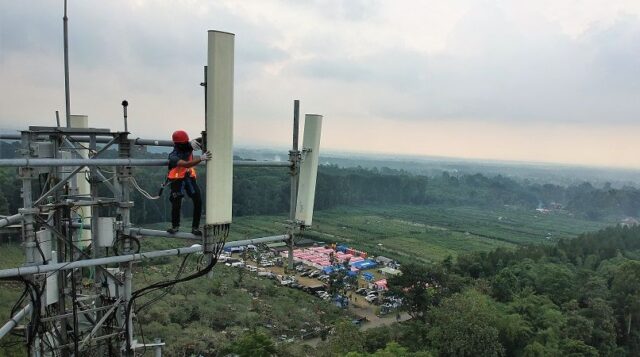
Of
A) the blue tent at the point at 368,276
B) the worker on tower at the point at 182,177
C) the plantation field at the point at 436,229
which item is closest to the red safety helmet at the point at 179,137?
the worker on tower at the point at 182,177

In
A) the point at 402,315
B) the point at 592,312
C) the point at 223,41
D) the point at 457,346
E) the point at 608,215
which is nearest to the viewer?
the point at 223,41

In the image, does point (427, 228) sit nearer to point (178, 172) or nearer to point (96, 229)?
point (178, 172)

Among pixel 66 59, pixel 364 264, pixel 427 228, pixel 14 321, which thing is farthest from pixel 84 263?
pixel 427 228

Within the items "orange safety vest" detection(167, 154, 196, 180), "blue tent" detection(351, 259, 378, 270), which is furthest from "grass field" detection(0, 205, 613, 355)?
"blue tent" detection(351, 259, 378, 270)

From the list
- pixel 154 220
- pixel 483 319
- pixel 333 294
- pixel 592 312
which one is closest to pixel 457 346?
pixel 483 319

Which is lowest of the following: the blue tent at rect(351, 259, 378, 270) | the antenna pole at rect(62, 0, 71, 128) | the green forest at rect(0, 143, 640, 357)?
the blue tent at rect(351, 259, 378, 270)

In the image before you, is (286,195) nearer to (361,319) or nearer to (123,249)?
(361,319)

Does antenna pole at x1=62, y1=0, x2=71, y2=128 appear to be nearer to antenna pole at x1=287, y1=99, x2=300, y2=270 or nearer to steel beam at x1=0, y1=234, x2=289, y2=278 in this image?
steel beam at x1=0, y1=234, x2=289, y2=278
